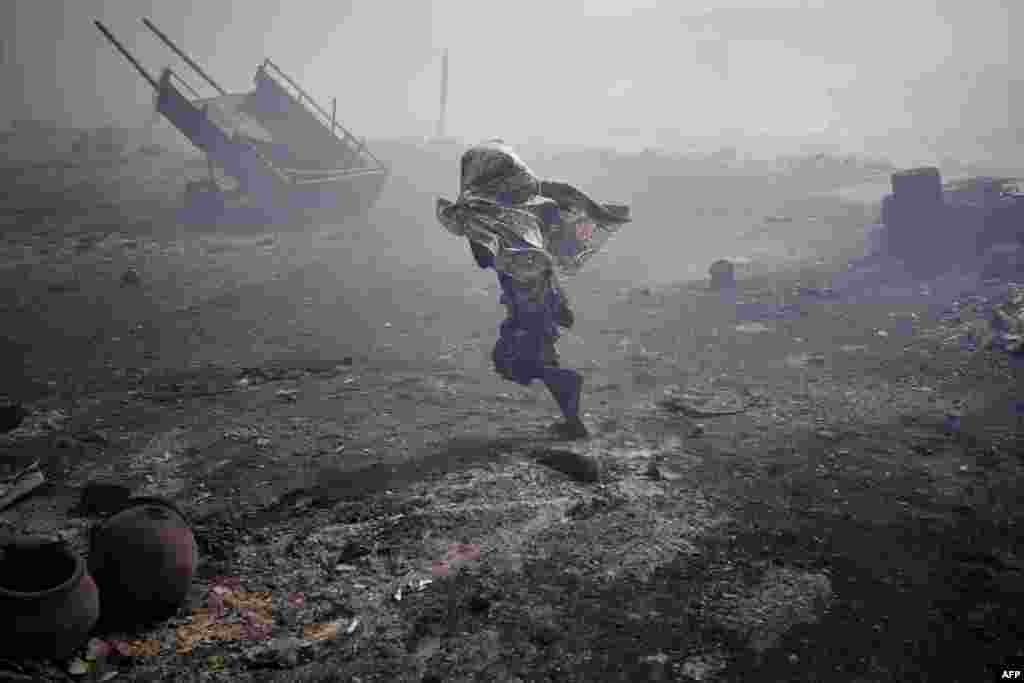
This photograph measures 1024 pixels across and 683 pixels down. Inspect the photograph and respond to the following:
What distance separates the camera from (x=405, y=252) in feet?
31.5

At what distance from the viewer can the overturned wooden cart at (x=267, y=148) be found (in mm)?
9227

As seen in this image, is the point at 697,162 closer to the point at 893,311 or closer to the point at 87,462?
the point at 893,311

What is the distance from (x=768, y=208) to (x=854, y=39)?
27744mm

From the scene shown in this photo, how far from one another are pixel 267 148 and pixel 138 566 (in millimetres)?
9850

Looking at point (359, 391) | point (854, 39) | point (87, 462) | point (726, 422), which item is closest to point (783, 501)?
point (726, 422)

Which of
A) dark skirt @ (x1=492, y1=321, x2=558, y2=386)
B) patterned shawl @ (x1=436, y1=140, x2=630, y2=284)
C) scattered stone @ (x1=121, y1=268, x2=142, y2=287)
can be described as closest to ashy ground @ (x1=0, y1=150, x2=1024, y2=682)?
scattered stone @ (x1=121, y1=268, x2=142, y2=287)

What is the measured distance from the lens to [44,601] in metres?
1.94

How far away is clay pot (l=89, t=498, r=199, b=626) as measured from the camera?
2.26 m

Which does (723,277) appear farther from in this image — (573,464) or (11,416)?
(11,416)

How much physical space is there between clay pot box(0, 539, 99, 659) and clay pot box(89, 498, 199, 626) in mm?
110

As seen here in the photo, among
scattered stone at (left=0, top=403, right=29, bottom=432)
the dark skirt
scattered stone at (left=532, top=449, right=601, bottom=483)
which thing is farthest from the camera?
scattered stone at (left=0, top=403, right=29, bottom=432)

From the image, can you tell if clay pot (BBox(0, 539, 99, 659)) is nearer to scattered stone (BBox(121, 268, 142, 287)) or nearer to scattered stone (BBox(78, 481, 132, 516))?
scattered stone (BBox(78, 481, 132, 516))

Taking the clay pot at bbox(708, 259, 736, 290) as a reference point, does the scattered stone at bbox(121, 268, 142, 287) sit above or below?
below

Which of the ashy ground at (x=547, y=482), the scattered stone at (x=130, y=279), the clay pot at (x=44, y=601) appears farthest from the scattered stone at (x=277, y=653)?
the scattered stone at (x=130, y=279)
